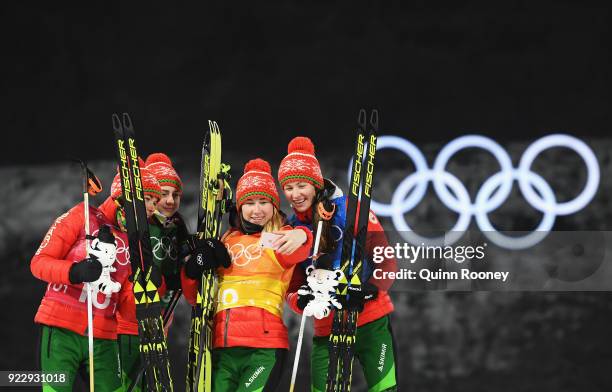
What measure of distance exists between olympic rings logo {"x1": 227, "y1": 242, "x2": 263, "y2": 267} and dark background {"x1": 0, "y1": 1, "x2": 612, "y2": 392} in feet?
7.44

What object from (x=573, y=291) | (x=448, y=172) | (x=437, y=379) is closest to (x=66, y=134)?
(x=448, y=172)

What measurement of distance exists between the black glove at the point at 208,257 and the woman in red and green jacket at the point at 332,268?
0.36 metres

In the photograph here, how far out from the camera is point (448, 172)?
18.1 feet

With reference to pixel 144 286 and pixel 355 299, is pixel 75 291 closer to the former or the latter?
pixel 144 286

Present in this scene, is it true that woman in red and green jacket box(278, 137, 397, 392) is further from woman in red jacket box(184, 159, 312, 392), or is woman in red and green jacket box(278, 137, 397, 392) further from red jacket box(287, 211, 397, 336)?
woman in red jacket box(184, 159, 312, 392)

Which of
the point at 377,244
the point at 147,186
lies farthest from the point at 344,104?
the point at 147,186

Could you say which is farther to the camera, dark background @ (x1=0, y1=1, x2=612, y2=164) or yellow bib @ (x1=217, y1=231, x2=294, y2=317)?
dark background @ (x1=0, y1=1, x2=612, y2=164)

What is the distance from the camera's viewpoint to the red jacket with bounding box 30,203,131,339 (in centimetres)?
347

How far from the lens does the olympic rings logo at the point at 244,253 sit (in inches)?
130

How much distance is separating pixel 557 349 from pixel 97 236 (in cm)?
323

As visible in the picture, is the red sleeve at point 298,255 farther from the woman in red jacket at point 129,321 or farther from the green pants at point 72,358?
the green pants at point 72,358

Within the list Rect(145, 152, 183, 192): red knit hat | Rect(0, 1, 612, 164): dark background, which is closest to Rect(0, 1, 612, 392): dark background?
Rect(0, 1, 612, 164): dark background

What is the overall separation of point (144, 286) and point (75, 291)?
34 cm

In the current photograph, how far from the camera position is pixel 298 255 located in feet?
10.7
